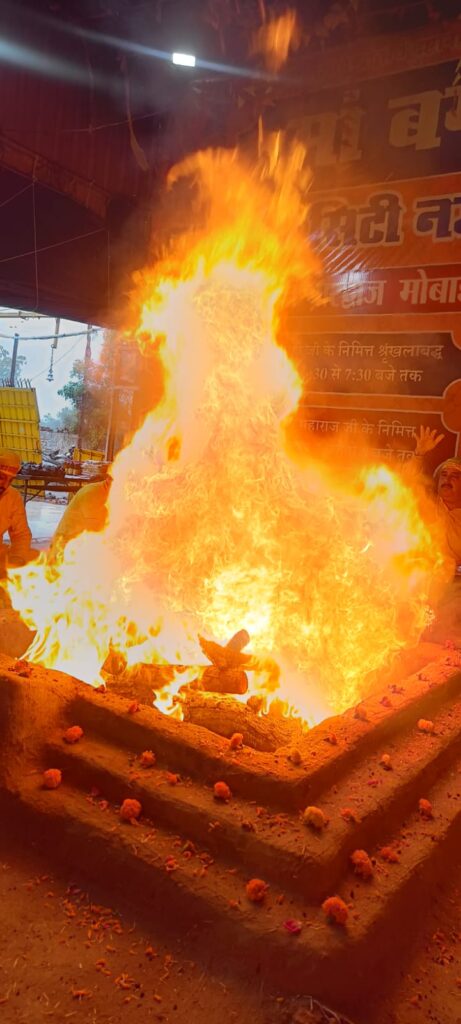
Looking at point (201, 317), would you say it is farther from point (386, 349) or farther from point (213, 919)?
point (213, 919)

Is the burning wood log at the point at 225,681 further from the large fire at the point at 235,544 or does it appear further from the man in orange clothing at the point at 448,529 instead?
the man in orange clothing at the point at 448,529

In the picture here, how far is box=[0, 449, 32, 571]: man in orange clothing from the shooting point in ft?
20.0

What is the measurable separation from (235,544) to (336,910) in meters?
3.40

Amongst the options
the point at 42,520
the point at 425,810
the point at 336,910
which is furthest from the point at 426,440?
the point at 42,520

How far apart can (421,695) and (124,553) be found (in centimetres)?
282

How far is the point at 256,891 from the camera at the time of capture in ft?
8.45

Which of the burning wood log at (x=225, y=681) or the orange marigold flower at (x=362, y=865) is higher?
the burning wood log at (x=225, y=681)

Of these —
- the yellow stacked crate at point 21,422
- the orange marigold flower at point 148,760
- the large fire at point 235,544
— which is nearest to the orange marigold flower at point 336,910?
the orange marigold flower at point 148,760

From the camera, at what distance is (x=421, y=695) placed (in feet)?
13.4

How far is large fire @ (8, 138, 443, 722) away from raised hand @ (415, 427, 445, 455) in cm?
47

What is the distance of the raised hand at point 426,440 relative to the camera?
7660 millimetres

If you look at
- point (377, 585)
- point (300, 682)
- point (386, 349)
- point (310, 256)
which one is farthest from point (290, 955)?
point (310, 256)

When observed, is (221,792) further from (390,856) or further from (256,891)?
(390,856)

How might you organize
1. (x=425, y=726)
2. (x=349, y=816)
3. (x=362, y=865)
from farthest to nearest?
(x=425, y=726), (x=349, y=816), (x=362, y=865)
